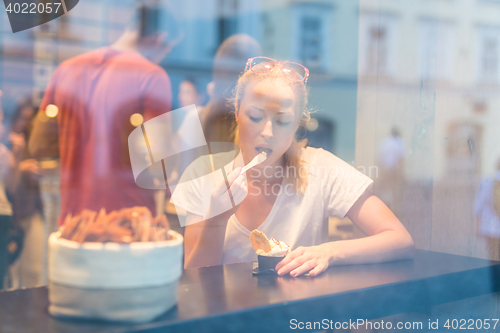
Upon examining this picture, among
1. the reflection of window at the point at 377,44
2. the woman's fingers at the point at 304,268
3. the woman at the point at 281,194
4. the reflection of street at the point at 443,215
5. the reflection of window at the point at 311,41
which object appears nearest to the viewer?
the woman's fingers at the point at 304,268

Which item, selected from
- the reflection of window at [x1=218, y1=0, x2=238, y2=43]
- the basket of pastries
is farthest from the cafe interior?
the reflection of window at [x1=218, y1=0, x2=238, y2=43]

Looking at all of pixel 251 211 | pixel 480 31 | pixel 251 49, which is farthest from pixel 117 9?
pixel 480 31

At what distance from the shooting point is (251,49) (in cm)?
149

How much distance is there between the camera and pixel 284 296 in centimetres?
59

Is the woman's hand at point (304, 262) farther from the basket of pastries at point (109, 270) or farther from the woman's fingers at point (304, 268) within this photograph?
the basket of pastries at point (109, 270)

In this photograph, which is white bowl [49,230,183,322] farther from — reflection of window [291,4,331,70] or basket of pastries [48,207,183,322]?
reflection of window [291,4,331,70]

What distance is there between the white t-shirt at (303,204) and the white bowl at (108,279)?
0.55m

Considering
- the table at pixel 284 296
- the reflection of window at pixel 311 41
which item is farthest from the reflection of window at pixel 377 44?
the table at pixel 284 296

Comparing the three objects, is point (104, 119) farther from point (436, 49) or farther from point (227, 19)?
point (227, 19)

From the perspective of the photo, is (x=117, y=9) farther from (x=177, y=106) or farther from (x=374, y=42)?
(x=374, y=42)

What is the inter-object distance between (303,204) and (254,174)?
0.16 meters

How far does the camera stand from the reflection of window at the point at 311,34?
1628 mm

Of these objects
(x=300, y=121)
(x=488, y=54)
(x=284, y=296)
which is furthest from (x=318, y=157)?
(x=284, y=296)

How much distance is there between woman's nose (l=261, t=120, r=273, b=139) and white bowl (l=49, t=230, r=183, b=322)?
0.57 meters
